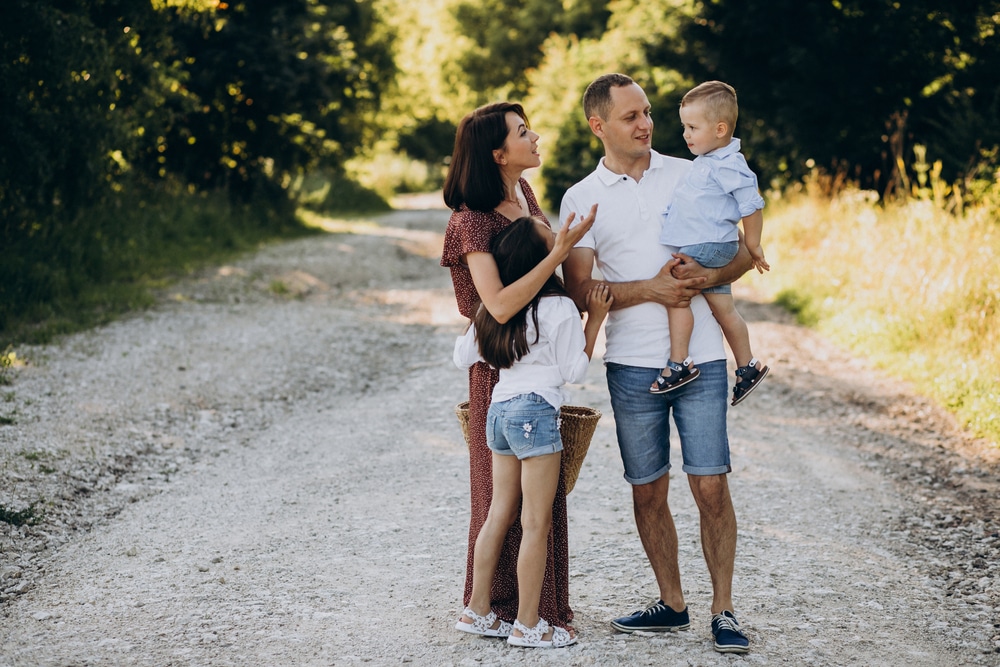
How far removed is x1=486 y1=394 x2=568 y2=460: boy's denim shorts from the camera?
147 inches

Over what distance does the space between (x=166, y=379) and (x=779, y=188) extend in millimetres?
14158

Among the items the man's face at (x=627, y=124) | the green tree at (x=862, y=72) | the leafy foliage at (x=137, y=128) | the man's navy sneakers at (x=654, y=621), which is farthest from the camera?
the green tree at (x=862, y=72)

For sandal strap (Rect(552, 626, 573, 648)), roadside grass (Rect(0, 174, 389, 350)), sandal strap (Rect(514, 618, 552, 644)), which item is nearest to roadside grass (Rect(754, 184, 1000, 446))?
sandal strap (Rect(552, 626, 573, 648))

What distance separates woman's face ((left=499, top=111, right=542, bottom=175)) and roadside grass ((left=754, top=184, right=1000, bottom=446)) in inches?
203

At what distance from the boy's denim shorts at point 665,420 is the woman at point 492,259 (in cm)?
35

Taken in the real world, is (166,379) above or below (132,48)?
below

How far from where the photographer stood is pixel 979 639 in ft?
13.9

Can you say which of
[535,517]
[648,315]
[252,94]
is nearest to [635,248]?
[648,315]

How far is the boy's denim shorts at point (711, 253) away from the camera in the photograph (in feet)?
12.4

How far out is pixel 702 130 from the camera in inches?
154

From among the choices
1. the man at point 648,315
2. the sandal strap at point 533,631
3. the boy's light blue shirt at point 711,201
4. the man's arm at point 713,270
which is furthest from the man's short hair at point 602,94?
the sandal strap at point 533,631

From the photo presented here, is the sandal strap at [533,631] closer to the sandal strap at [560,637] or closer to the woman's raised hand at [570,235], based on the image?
the sandal strap at [560,637]

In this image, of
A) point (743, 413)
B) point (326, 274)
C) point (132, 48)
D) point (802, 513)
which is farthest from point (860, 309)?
point (132, 48)

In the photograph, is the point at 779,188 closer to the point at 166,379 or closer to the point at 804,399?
the point at 804,399
